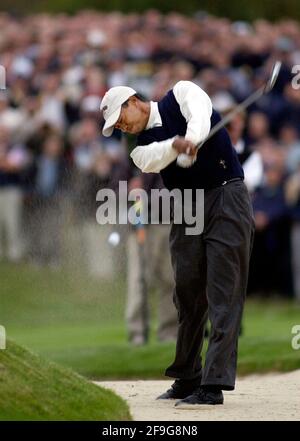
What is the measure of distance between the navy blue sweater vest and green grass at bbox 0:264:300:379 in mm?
4021

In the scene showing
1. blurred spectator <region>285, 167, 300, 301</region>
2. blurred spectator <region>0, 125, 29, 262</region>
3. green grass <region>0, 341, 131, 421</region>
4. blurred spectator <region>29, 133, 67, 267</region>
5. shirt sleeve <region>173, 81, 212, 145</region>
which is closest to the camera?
Result: green grass <region>0, 341, 131, 421</region>

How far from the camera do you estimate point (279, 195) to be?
17469mm

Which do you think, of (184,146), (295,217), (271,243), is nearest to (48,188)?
(271,243)

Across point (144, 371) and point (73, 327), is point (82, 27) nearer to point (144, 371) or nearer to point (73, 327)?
point (73, 327)

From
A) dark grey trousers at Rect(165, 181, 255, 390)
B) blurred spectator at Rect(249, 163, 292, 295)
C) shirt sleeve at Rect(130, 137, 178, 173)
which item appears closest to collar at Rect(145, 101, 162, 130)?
shirt sleeve at Rect(130, 137, 178, 173)

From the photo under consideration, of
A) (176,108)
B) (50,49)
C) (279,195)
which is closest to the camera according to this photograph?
(176,108)

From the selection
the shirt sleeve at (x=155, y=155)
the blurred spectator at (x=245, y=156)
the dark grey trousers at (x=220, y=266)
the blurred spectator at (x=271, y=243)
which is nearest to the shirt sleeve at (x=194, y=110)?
the shirt sleeve at (x=155, y=155)

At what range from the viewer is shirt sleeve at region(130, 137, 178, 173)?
860 cm

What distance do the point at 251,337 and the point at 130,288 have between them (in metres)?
1.42

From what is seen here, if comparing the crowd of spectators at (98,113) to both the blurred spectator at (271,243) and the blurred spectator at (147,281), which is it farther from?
the blurred spectator at (147,281)

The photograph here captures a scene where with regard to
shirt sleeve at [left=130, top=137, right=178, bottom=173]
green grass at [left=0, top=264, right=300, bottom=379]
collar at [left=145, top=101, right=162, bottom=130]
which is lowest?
green grass at [left=0, top=264, right=300, bottom=379]

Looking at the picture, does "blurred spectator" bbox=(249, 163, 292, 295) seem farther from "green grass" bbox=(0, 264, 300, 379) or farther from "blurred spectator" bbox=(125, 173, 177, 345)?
"blurred spectator" bbox=(125, 173, 177, 345)

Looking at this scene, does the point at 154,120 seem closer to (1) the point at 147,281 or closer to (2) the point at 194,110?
(2) the point at 194,110
